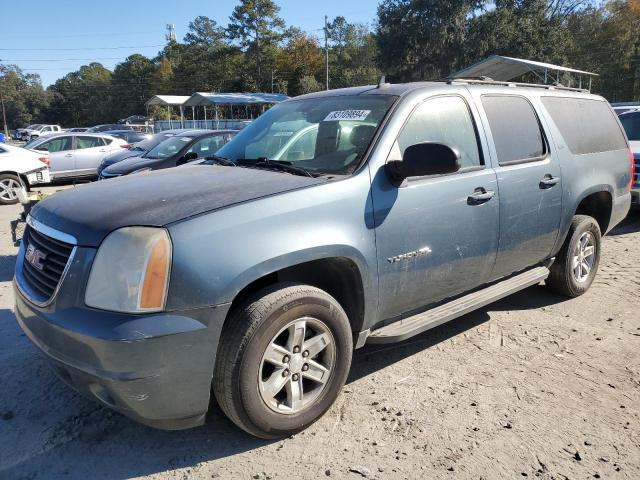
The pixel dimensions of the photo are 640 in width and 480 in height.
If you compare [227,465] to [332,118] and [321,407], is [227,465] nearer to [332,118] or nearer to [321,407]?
[321,407]

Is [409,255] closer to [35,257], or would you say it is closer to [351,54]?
[35,257]

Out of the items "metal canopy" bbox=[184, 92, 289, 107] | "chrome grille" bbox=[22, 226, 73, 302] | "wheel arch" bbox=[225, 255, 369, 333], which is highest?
"metal canopy" bbox=[184, 92, 289, 107]

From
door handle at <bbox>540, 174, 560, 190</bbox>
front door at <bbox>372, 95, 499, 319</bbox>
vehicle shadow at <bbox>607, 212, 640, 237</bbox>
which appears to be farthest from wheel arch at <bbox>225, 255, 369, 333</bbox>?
vehicle shadow at <bbox>607, 212, 640, 237</bbox>

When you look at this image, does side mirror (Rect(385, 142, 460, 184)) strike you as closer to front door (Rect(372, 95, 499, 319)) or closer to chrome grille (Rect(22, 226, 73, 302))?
front door (Rect(372, 95, 499, 319))

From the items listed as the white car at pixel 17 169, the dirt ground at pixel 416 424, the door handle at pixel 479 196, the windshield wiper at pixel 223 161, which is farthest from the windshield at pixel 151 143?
the door handle at pixel 479 196

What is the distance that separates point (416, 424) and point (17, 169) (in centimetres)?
1161

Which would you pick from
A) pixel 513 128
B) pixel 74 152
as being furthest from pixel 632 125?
pixel 74 152

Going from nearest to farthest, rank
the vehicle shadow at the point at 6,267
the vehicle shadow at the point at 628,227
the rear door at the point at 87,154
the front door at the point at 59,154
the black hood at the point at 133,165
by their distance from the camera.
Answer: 1. the vehicle shadow at the point at 6,267
2. the vehicle shadow at the point at 628,227
3. the black hood at the point at 133,165
4. the front door at the point at 59,154
5. the rear door at the point at 87,154

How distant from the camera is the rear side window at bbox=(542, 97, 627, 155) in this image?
4.46m

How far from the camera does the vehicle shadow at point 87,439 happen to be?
258 centimetres

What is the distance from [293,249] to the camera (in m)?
2.58

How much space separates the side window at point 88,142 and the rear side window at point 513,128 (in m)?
13.7

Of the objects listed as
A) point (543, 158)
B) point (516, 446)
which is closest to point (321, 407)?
point (516, 446)

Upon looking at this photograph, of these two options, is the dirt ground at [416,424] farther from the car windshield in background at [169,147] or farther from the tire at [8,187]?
the tire at [8,187]
